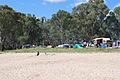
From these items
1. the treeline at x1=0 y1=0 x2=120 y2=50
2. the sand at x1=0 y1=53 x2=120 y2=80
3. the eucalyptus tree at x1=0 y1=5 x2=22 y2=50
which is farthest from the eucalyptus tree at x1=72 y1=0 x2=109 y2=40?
the sand at x1=0 y1=53 x2=120 y2=80

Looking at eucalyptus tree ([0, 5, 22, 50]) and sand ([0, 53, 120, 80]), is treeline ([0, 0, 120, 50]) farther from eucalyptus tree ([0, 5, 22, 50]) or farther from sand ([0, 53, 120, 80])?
sand ([0, 53, 120, 80])

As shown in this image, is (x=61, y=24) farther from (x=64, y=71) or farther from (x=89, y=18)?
(x=64, y=71)

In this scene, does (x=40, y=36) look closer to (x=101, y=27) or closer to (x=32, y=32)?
(x=32, y=32)

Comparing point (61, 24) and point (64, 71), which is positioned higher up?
point (61, 24)

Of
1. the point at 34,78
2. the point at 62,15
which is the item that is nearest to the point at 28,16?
the point at 62,15

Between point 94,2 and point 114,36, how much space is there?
14498mm

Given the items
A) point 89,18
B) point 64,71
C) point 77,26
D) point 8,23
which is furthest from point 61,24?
point 64,71

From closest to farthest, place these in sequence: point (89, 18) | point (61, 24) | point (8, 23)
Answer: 1. point (8, 23)
2. point (89, 18)
3. point (61, 24)

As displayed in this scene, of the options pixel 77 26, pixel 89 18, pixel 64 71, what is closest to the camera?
pixel 64 71

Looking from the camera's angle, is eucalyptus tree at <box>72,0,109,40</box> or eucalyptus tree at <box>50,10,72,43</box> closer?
eucalyptus tree at <box>72,0,109,40</box>

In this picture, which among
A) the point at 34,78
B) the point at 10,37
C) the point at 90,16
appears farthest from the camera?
the point at 90,16

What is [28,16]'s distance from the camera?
76500mm

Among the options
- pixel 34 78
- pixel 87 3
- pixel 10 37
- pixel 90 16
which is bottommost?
pixel 34 78

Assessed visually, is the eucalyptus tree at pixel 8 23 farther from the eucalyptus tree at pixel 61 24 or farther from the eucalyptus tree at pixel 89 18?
the eucalyptus tree at pixel 89 18
